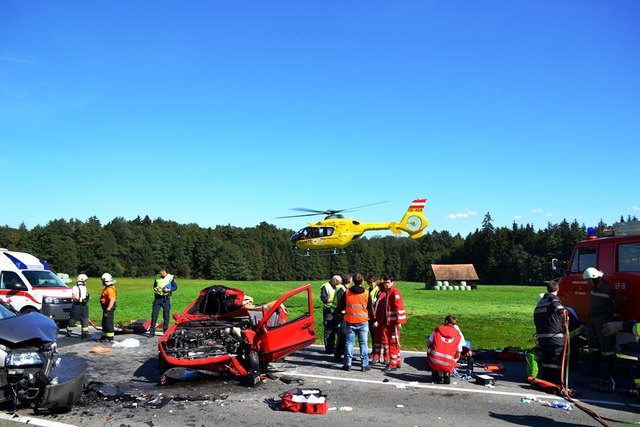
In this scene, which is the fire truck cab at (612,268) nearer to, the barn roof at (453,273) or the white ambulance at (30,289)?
the white ambulance at (30,289)

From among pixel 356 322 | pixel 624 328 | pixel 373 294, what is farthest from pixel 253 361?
pixel 624 328

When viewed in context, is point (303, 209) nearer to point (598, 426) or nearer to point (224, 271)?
point (598, 426)

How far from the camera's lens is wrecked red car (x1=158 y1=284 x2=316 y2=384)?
8.80 meters

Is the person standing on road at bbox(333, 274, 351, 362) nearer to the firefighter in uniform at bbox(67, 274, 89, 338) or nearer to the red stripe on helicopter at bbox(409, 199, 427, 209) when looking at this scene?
the firefighter in uniform at bbox(67, 274, 89, 338)

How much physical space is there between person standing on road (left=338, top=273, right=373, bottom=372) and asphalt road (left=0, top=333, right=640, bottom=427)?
322 mm

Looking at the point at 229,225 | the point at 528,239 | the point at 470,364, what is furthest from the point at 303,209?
the point at 229,225

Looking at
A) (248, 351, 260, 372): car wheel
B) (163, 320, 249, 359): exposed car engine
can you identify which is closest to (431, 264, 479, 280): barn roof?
(163, 320, 249, 359): exposed car engine

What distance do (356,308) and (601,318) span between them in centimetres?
463

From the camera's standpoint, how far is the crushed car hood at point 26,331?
22.5 feet

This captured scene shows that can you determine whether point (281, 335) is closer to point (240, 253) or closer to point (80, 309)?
point (80, 309)

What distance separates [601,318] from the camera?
923 cm

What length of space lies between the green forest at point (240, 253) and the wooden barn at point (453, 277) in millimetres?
20765

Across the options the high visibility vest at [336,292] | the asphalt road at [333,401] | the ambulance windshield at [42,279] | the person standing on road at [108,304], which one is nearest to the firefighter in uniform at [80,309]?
the person standing on road at [108,304]

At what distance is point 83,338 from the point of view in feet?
47.8
